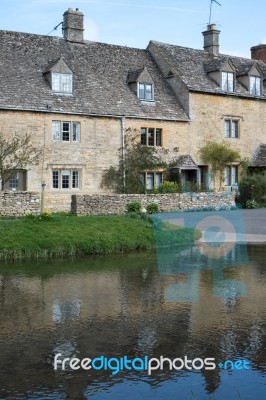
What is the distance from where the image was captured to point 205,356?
28.3ft

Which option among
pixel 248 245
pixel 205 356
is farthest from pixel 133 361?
pixel 248 245

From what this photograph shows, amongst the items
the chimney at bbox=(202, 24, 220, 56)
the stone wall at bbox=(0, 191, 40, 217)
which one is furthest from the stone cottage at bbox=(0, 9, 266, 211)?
the stone wall at bbox=(0, 191, 40, 217)

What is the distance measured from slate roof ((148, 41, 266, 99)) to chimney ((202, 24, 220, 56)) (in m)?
0.50

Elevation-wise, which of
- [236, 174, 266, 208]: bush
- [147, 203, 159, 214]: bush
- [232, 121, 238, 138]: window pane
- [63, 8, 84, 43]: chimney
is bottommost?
[147, 203, 159, 214]: bush

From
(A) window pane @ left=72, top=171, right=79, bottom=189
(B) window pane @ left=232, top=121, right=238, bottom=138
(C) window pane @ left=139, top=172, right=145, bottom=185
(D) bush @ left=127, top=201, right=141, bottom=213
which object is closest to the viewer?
(D) bush @ left=127, top=201, right=141, bottom=213

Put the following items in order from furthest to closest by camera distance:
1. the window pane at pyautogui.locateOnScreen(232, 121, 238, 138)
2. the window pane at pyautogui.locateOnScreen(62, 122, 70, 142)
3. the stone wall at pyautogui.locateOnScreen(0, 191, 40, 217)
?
the window pane at pyautogui.locateOnScreen(232, 121, 238, 138)
the window pane at pyautogui.locateOnScreen(62, 122, 70, 142)
the stone wall at pyautogui.locateOnScreen(0, 191, 40, 217)

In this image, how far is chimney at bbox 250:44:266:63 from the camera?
165 feet

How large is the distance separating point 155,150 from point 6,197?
1327 cm

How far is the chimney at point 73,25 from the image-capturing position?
39.7 metres

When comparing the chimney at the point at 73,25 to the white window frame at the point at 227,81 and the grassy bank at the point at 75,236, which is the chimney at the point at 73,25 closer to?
the white window frame at the point at 227,81

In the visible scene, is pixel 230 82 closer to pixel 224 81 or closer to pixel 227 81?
pixel 227 81

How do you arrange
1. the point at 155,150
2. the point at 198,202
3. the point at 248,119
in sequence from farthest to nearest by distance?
the point at 248,119 → the point at 155,150 → the point at 198,202

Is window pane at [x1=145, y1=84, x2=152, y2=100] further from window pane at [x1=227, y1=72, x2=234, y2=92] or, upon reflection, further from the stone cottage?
window pane at [x1=227, y1=72, x2=234, y2=92]

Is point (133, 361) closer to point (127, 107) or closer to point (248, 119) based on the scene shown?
point (127, 107)
